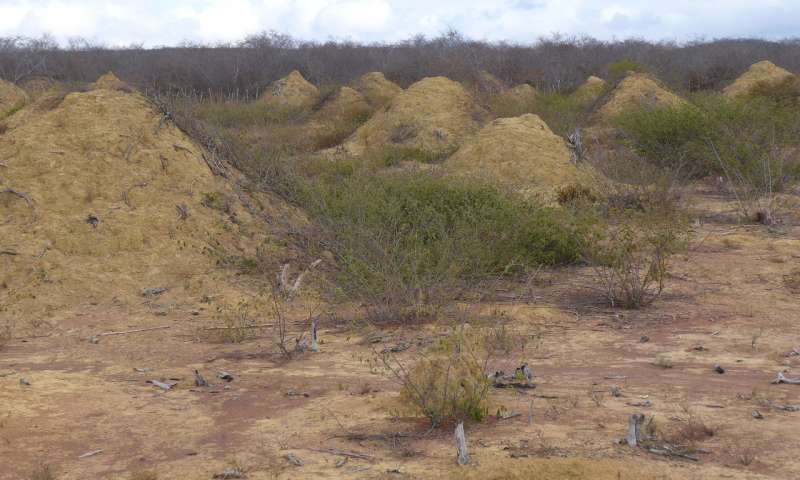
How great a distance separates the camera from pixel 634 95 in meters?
18.9

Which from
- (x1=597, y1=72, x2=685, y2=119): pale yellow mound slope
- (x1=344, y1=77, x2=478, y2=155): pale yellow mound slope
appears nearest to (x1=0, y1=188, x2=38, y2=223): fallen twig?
(x1=344, y1=77, x2=478, y2=155): pale yellow mound slope

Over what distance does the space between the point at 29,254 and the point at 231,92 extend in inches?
1060

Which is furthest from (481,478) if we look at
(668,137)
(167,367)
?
(668,137)

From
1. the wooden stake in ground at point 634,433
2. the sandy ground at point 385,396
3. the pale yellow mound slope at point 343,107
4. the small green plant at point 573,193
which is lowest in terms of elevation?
the sandy ground at point 385,396

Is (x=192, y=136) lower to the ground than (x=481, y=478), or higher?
higher

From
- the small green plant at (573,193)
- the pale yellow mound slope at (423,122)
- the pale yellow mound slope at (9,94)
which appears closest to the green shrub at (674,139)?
the small green plant at (573,193)

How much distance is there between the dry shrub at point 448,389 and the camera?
3.95 meters

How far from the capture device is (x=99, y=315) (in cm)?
657

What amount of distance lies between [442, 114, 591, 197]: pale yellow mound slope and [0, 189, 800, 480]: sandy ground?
4.19m

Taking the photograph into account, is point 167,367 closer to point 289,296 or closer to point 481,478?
point 289,296

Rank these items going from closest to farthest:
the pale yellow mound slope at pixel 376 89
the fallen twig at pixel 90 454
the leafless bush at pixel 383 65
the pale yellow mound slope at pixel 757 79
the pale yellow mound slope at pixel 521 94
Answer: the fallen twig at pixel 90 454, the pale yellow mound slope at pixel 521 94, the pale yellow mound slope at pixel 757 79, the pale yellow mound slope at pixel 376 89, the leafless bush at pixel 383 65

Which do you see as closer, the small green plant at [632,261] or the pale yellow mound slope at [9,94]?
the small green plant at [632,261]

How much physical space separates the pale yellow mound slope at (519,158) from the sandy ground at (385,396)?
4.19m

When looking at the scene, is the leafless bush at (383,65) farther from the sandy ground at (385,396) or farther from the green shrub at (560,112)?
the sandy ground at (385,396)
